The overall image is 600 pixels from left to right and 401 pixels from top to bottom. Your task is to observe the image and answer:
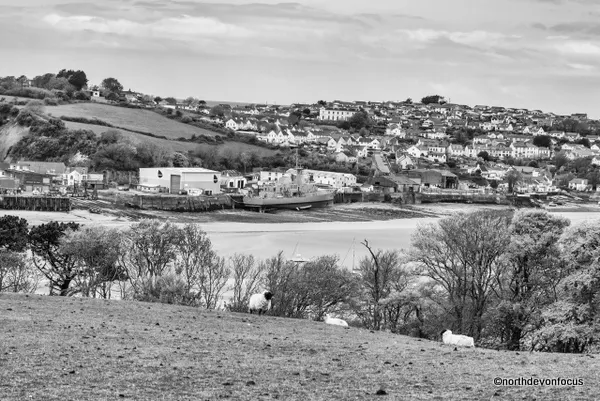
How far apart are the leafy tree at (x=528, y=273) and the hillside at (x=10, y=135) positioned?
78166 mm

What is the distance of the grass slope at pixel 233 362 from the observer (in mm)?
10867

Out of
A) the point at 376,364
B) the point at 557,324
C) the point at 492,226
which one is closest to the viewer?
the point at 376,364

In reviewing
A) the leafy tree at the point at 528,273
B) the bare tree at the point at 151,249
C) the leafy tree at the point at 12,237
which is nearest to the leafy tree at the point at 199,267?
the bare tree at the point at 151,249

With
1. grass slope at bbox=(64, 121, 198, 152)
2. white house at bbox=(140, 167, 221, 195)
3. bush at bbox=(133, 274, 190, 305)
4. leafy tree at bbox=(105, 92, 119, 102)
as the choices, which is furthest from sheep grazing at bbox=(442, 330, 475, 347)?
leafy tree at bbox=(105, 92, 119, 102)

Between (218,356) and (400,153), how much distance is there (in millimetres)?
105377

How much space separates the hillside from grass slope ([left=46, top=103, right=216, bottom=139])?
20.1 ft

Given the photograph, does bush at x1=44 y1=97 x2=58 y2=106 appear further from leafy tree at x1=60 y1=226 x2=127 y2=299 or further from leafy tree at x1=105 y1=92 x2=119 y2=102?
leafy tree at x1=60 y1=226 x2=127 y2=299

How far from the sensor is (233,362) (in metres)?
12.8

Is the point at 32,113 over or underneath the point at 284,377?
over

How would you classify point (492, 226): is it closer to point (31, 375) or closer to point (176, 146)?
point (31, 375)

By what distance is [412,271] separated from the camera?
80.6ft

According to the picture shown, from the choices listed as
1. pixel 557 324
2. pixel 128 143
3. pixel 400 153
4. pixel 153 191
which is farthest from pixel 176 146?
pixel 557 324

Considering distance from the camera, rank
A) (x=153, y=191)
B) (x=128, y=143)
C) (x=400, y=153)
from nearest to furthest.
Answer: (x=153, y=191), (x=128, y=143), (x=400, y=153)

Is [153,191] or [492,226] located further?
[153,191]
